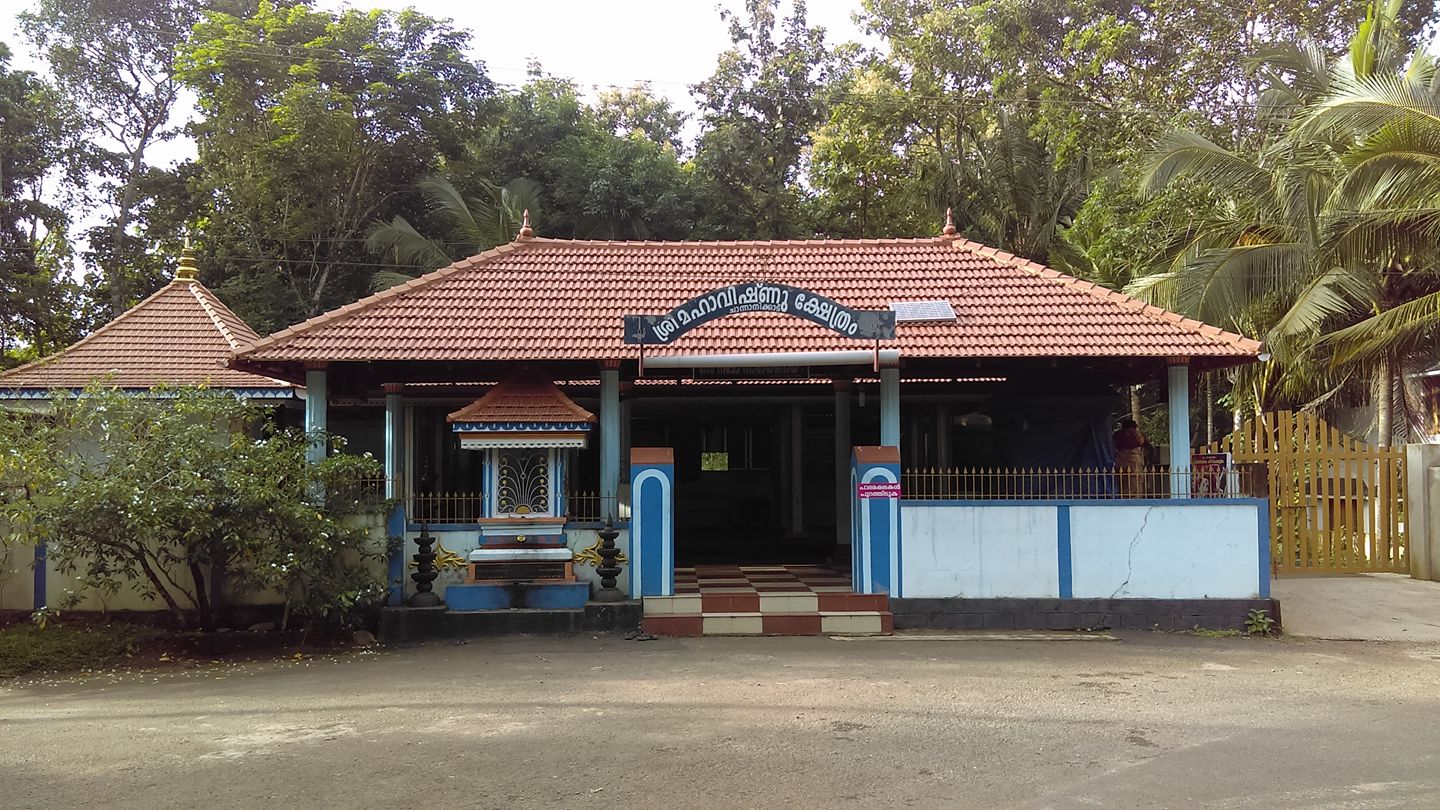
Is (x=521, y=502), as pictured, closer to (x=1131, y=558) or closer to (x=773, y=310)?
(x=773, y=310)

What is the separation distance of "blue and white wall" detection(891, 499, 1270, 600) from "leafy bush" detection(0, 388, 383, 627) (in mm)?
5129

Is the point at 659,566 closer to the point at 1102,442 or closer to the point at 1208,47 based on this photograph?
the point at 1102,442

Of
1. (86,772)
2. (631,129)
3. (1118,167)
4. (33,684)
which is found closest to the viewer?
(86,772)

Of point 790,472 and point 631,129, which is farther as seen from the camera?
point 631,129

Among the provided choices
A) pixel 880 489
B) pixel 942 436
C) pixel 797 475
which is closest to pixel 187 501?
pixel 880 489

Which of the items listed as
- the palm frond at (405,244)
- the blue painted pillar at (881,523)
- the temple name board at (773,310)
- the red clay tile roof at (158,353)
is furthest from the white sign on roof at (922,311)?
the palm frond at (405,244)

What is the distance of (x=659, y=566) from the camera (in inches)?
377

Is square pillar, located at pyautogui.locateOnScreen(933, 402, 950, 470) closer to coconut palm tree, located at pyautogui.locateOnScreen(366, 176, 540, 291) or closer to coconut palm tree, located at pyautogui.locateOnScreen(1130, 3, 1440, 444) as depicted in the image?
coconut palm tree, located at pyautogui.locateOnScreen(1130, 3, 1440, 444)

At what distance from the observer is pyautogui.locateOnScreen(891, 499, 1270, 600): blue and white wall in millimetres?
9523

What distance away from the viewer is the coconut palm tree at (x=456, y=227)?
19688 millimetres

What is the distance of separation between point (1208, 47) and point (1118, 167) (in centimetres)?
305

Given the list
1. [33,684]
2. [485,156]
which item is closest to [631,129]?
[485,156]

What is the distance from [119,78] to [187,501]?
19709mm

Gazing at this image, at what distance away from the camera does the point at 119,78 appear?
23.4 meters
